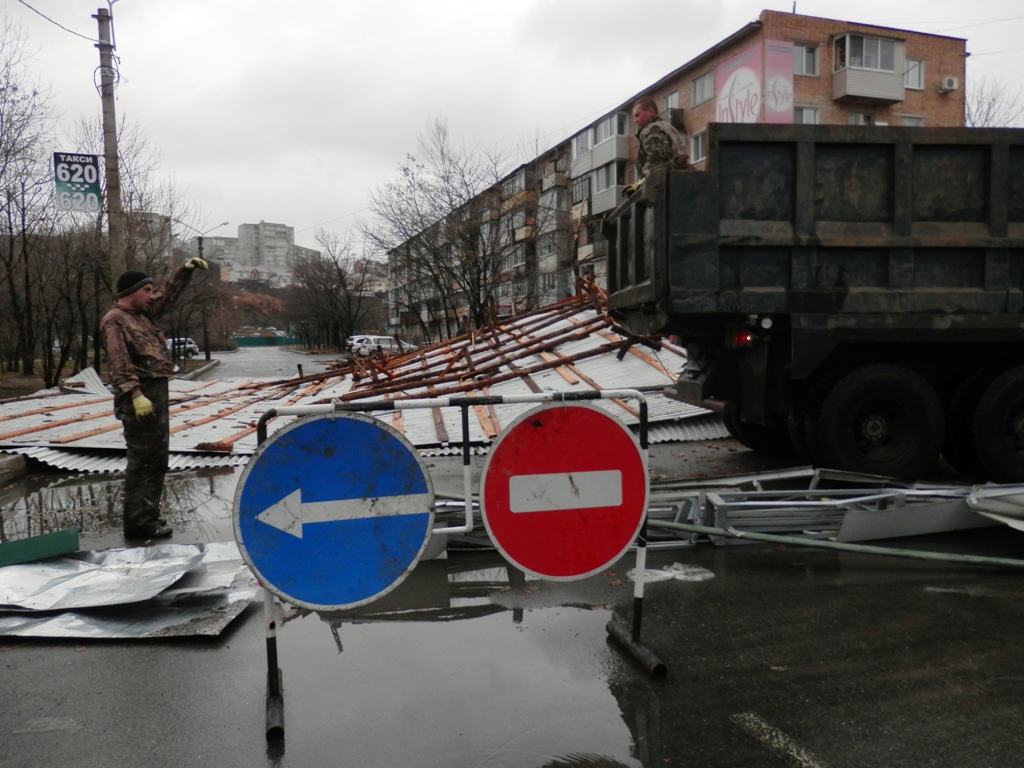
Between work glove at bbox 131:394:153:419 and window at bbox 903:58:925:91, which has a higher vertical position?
window at bbox 903:58:925:91

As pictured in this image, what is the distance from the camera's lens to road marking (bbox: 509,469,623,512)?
146 inches

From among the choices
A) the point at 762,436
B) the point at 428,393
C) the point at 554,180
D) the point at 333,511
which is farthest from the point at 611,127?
the point at 333,511

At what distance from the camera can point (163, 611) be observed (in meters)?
4.32

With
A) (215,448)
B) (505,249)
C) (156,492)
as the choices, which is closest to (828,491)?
(156,492)

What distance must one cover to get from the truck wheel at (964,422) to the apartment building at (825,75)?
27180 mm

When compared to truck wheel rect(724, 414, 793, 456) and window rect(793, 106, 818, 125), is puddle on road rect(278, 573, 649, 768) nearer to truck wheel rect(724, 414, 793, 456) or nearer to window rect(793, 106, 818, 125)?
truck wheel rect(724, 414, 793, 456)

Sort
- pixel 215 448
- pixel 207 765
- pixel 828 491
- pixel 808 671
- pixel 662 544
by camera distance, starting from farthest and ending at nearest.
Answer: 1. pixel 215 448
2. pixel 828 491
3. pixel 662 544
4. pixel 808 671
5. pixel 207 765

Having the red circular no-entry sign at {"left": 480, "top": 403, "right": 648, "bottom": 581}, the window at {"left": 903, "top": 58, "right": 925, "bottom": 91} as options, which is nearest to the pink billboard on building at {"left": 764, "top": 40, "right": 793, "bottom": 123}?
the window at {"left": 903, "top": 58, "right": 925, "bottom": 91}

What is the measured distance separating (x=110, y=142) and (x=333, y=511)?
1436 centimetres

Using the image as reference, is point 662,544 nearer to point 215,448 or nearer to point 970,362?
point 970,362

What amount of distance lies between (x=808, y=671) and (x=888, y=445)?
12.7 ft

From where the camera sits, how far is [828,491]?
5.79 meters

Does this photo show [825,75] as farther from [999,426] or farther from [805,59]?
[999,426]

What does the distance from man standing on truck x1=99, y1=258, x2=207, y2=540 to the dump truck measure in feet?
12.9
